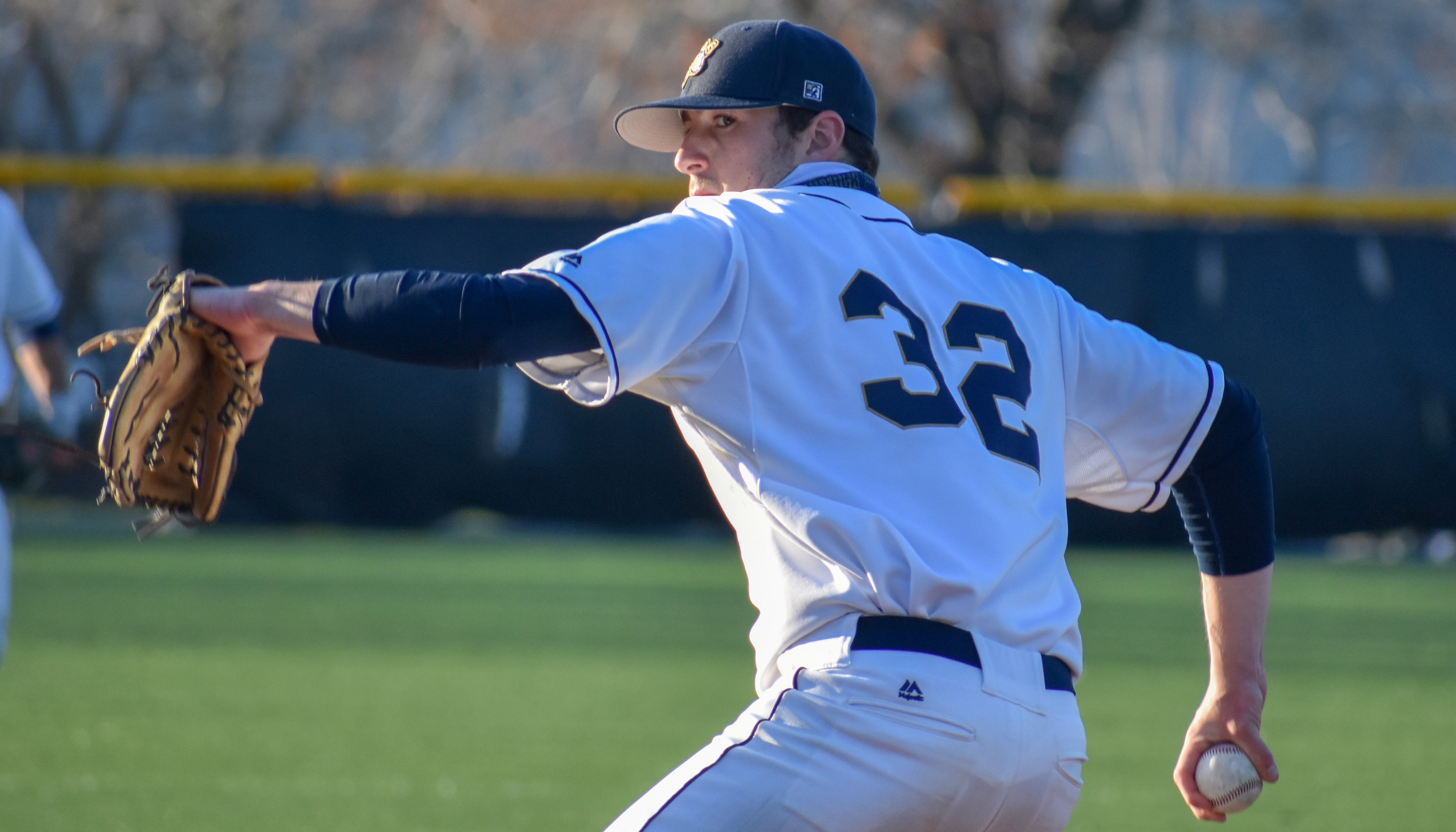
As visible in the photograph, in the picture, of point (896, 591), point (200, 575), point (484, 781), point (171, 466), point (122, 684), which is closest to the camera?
point (896, 591)

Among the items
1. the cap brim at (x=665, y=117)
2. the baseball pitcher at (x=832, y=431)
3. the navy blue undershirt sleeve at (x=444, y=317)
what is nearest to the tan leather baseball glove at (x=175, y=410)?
the baseball pitcher at (x=832, y=431)

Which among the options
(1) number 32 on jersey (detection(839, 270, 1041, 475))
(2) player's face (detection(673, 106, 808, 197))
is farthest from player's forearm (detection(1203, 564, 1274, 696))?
(2) player's face (detection(673, 106, 808, 197))

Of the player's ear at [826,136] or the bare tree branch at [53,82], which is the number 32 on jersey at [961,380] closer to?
the player's ear at [826,136]

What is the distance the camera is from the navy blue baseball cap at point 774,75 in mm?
2496

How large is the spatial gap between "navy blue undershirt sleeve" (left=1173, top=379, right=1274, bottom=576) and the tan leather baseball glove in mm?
1473

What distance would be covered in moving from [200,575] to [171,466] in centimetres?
835

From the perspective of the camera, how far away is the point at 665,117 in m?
2.79

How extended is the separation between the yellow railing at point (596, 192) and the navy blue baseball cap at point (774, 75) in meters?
9.65

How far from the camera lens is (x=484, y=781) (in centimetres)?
498

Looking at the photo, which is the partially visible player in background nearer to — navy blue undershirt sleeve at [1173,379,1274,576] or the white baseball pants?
the white baseball pants

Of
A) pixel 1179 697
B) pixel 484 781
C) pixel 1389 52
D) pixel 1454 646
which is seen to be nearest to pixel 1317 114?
pixel 1389 52

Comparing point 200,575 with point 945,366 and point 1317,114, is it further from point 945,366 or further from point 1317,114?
point 1317,114

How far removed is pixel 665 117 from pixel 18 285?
A: 319 cm

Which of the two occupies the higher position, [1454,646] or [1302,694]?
[1302,694]
